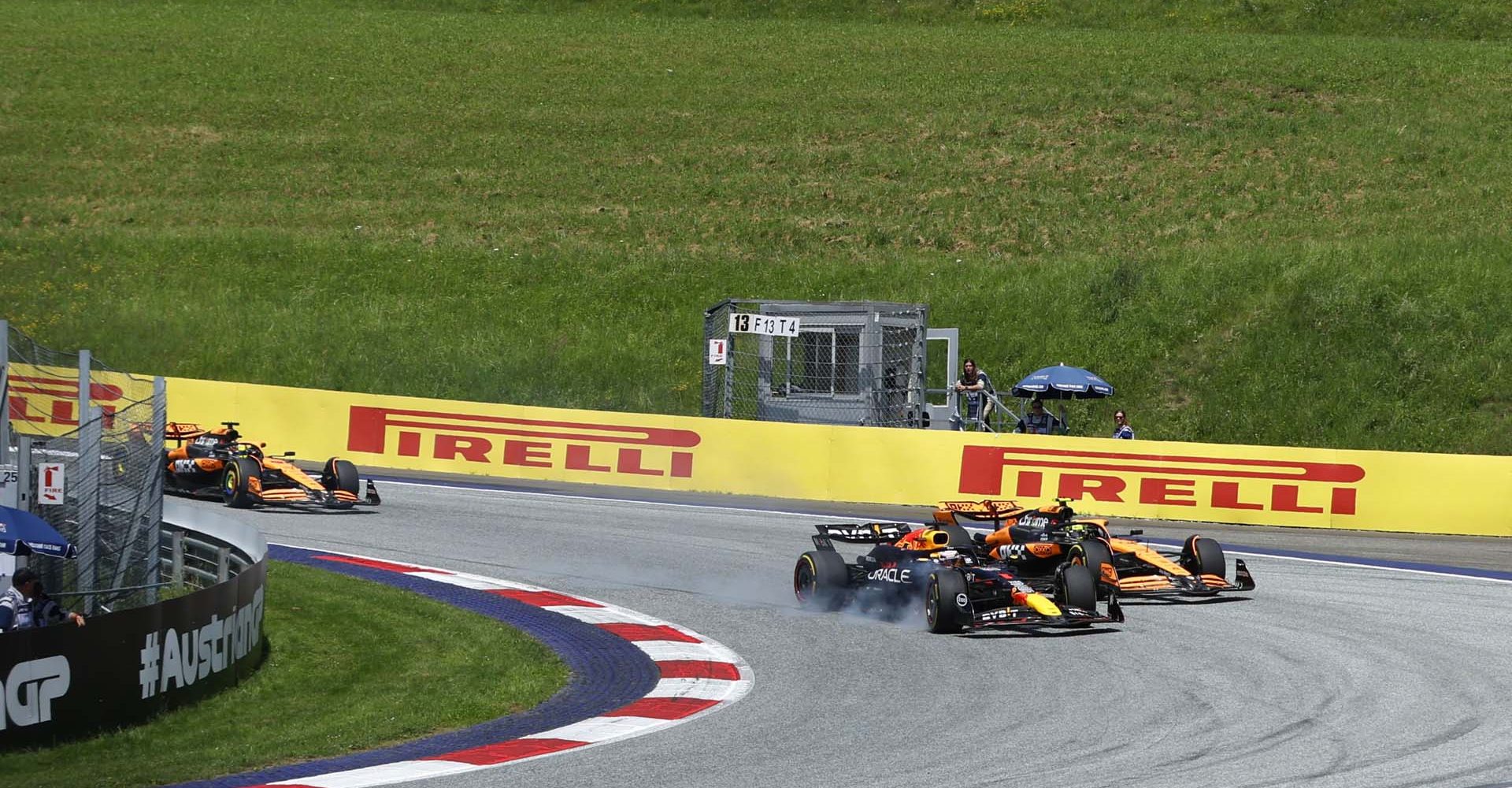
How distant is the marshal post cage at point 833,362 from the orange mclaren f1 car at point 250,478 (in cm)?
709

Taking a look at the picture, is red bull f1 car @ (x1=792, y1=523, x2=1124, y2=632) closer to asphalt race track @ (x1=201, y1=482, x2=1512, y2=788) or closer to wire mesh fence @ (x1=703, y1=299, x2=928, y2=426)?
asphalt race track @ (x1=201, y1=482, x2=1512, y2=788)

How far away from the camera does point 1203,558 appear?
55.6 ft

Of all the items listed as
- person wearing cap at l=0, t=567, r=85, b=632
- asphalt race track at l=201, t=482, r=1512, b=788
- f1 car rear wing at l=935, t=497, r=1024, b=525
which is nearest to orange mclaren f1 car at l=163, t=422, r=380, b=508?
asphalt race track at l=201, t=482, r=1512, b=788

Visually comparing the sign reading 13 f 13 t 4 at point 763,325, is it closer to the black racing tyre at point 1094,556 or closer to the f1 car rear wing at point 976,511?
the f1 car rear wing at point 976,511

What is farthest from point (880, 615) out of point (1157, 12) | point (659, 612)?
point (1157, 12)

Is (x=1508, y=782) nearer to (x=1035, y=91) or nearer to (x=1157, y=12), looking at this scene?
(x=1035, y=91)

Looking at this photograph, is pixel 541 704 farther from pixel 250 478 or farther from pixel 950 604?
pixel 250 478

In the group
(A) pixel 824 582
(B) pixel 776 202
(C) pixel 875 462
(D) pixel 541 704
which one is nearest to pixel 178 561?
A: (D) pixel 541 704

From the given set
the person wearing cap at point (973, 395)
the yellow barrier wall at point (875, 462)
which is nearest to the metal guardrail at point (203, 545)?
the yellow barrier wall at point (875, 462)

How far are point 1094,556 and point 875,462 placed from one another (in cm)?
957

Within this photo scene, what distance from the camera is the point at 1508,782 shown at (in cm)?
943

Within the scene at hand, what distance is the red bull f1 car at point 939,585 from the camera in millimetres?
14547

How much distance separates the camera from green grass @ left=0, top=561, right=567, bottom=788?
9844 millimetres

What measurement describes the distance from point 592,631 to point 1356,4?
58452mm
